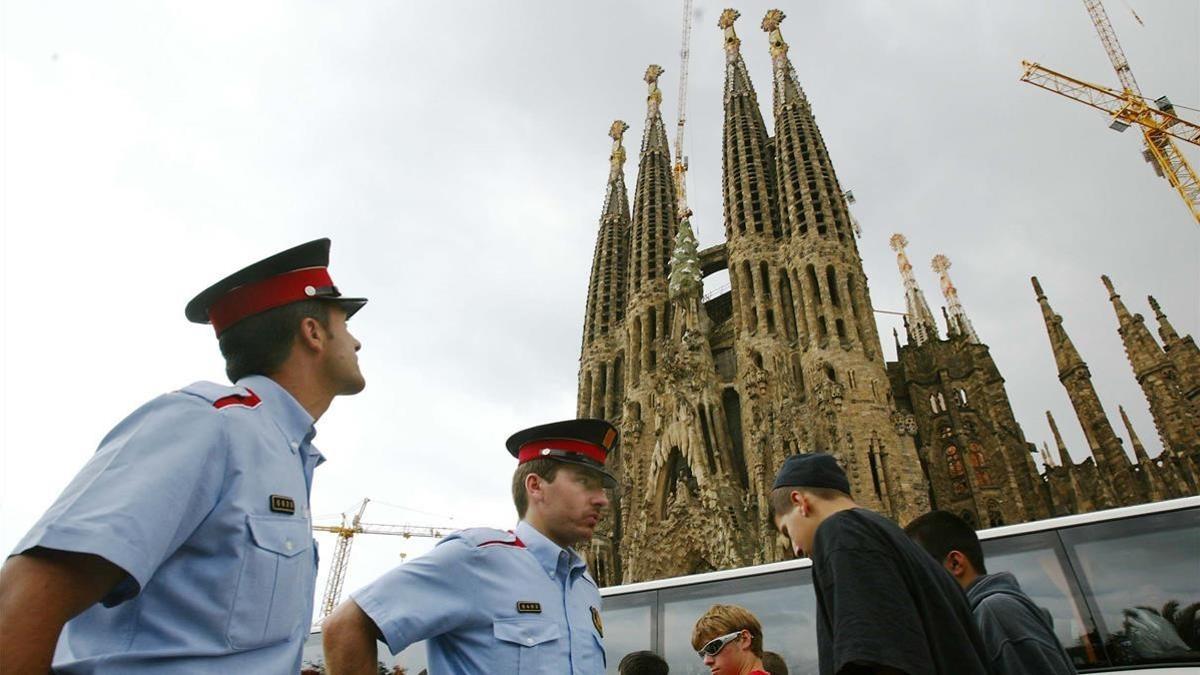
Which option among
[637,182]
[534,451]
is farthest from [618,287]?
[534,451]

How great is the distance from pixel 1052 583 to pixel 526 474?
4.97 metres

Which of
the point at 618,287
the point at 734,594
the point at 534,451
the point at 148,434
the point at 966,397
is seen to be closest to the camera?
the point at 148,434

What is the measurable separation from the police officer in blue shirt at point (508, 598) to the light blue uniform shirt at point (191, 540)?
0.52m

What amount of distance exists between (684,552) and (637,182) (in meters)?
24.9

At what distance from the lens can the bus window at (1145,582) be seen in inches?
192

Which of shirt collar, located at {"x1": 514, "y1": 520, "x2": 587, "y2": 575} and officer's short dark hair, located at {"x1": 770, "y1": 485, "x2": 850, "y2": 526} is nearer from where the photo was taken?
officer's short dark hair, located at {"x1": 770, "y1": 485, "x2": 850, "y2": 526}

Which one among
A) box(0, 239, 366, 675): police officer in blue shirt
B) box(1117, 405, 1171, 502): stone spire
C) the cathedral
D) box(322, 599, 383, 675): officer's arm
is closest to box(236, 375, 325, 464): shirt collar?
box(0, 239, 366, 675): police officer in blue shirt

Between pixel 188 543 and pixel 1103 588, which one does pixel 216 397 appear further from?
pixel 1103 588

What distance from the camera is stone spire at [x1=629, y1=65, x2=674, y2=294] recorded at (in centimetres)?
3591

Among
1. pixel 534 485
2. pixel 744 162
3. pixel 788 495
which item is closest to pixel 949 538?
pixel 788 495

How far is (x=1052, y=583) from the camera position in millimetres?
5504

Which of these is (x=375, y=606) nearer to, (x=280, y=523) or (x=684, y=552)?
(x=280, y=523)

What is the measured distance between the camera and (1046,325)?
104 ft

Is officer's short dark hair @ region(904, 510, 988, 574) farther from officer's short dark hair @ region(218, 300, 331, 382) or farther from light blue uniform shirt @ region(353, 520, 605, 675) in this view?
officer's short dark hair @ region(218, 300, 331, 382)
